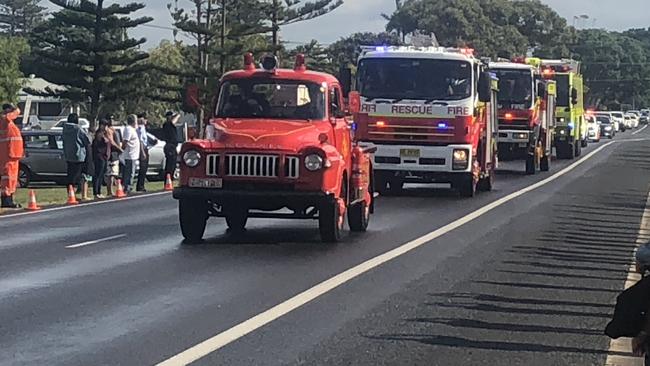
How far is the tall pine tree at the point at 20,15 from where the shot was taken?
5025 inches

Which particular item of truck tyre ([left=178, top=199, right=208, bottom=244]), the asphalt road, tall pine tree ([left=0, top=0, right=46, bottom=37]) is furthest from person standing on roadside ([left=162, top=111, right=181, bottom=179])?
tall pine tree ([left=0, top=0, right=46, bottom=37])

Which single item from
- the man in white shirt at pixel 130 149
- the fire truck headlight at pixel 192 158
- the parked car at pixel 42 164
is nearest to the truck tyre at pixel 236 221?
the fire truck headlight at pixel 192 158

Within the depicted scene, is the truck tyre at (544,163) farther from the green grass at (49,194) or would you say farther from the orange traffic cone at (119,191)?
the orange traffic cone at (119,191)

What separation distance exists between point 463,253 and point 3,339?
23.4ft

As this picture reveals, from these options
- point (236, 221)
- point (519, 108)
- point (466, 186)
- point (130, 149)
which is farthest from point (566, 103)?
point (236, 221)

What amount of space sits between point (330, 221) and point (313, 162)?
0.87 m

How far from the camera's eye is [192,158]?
15.4 meters

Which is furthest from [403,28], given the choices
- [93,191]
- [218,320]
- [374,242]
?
[218,320]

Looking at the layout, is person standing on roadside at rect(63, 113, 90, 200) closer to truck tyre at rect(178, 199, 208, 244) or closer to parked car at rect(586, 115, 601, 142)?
truck tyre at rect(178, 199, 208, 244)

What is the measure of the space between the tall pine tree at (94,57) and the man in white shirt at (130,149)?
81.1 feet

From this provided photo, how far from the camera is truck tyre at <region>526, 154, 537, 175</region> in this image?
34.6 metres

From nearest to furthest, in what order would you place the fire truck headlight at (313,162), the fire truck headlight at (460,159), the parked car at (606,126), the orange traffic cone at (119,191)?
the fire truck headlight at (313,162)
the fire truck headlight at (460,159)
the orange traffic cone at (119,191)
the parked car at (606,126)

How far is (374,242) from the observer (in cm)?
1623

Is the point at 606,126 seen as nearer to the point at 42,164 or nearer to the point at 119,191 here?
the point at 42,164
